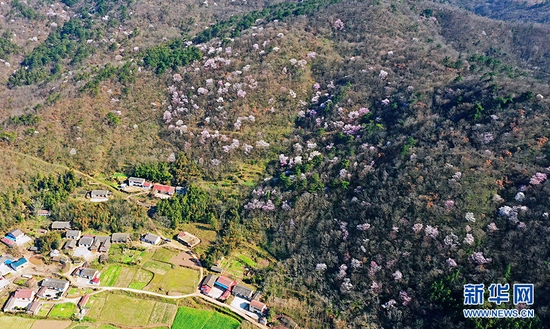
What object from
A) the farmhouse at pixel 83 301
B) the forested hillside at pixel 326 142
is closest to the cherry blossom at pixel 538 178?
the forested hillside at pixel 326 142

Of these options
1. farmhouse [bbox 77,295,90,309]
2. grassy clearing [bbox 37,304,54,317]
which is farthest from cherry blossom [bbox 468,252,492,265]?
grassy clearing [bbox 37,304,54,317]

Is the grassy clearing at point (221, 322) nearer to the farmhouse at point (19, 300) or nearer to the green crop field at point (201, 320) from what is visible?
the green crop field at point (201, 320)

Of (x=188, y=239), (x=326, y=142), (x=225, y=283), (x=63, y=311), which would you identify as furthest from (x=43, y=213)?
(x=326, y=142)

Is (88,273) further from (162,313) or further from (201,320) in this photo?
(201,320)

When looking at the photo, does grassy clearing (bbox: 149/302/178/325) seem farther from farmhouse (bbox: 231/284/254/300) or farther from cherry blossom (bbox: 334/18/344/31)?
cherry blossom (bbox: 334/18/344/31)

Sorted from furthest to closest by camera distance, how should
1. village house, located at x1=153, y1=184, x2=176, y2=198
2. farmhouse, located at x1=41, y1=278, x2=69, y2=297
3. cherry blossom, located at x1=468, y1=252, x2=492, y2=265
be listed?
village house, located at x1=153, y1=184, x2=176, y2=198
farmhouse, located at x1=41, y1=278, x2=69, y2=297
cherry blossom, located at x1=468, y1=252, x2=492, y2=265
